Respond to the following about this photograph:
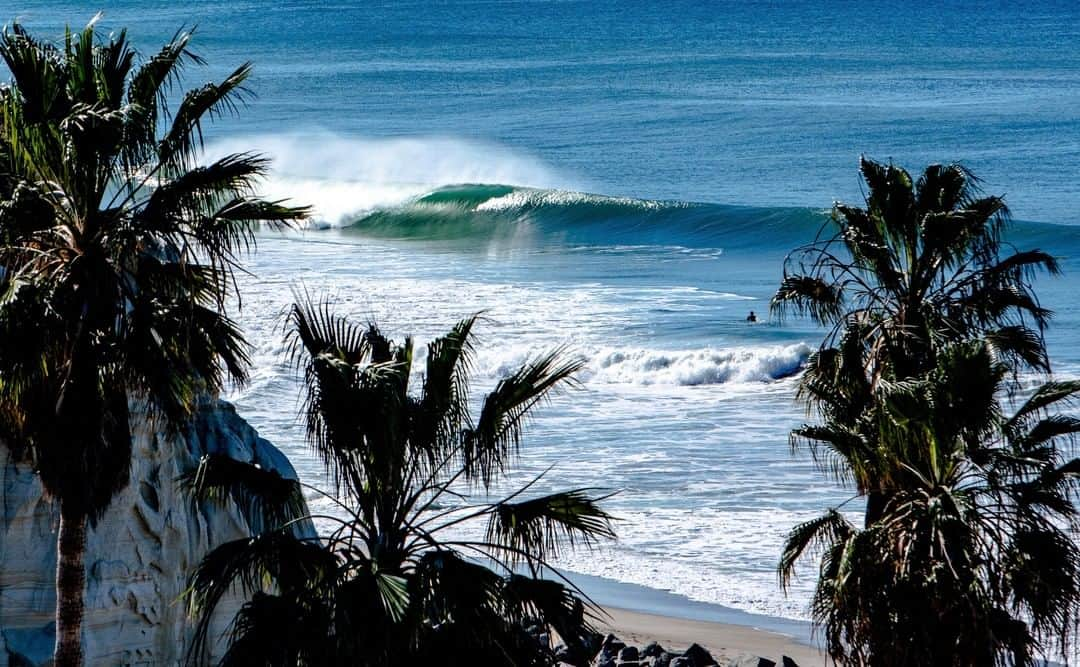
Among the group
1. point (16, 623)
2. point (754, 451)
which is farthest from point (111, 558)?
point (754, 451)

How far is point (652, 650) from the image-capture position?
49.2ft

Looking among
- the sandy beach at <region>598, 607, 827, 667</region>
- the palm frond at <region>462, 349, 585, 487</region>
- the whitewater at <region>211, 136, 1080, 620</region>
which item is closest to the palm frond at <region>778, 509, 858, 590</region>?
the whitewater at <region>211, 136, 1080, 620</region>

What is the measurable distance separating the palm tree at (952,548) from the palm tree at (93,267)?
165 inches

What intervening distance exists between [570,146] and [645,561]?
44.9 metres

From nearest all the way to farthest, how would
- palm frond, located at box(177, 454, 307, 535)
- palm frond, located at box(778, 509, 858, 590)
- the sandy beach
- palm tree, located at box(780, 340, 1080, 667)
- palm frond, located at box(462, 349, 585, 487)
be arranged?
palm frond, located at box(177, 454, 307, 535) → palm frond, located at box(462, 349, 585, 487) → palm tree, located at box(780, 340, 1080, 667) → palm frond, located at box(778, 509, 858, 590) → the sandy beach

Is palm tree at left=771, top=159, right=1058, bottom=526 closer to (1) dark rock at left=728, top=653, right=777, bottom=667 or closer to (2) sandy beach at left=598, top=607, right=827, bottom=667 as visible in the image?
(1) dark rock at left=728, top=653, right=777, bottom=667

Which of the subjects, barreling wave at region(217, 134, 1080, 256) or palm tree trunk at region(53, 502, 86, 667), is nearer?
palm tree trunk at region(53, 502, 86, 667)

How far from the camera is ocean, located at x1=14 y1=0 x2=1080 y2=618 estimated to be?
888 inches

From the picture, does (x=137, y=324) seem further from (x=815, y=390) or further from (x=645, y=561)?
(x=645, y=561)

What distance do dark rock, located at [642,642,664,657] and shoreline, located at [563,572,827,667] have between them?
44cm

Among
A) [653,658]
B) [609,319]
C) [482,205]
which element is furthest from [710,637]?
[482,205]

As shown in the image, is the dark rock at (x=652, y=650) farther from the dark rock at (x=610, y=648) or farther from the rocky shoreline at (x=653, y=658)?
the dark rock at (x=610, y=648)

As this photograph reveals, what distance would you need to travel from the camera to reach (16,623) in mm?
11758

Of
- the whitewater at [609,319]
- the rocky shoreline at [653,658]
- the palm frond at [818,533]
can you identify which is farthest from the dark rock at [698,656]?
the palm frond at [818,533]
